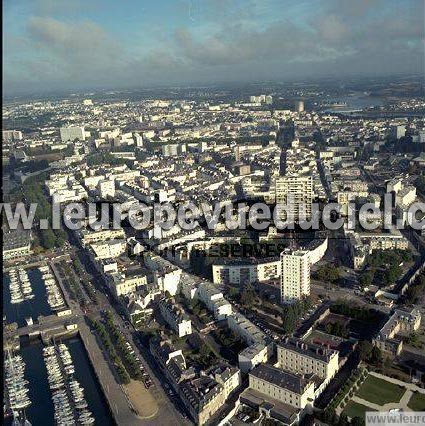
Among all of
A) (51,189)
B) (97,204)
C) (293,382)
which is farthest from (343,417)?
(51,189)

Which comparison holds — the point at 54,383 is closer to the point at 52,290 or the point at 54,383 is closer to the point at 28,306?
the point at 28,306

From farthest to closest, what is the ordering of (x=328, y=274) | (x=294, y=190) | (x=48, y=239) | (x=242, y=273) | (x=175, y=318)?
(x=294, y=190)
(x=48, y=239)
(x=242, y=273)
(x=328, y=274)
(x=175, y=318)

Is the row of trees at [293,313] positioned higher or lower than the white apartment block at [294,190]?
lower

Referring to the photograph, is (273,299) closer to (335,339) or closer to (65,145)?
(335,339)

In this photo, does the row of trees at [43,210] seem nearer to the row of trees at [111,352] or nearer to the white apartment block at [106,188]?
the white apartment block at [106,188]

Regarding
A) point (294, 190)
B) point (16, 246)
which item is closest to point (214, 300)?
point (16, 246)

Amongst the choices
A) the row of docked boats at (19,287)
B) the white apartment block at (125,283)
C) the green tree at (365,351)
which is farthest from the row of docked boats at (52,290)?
the green tree at (365,351)
